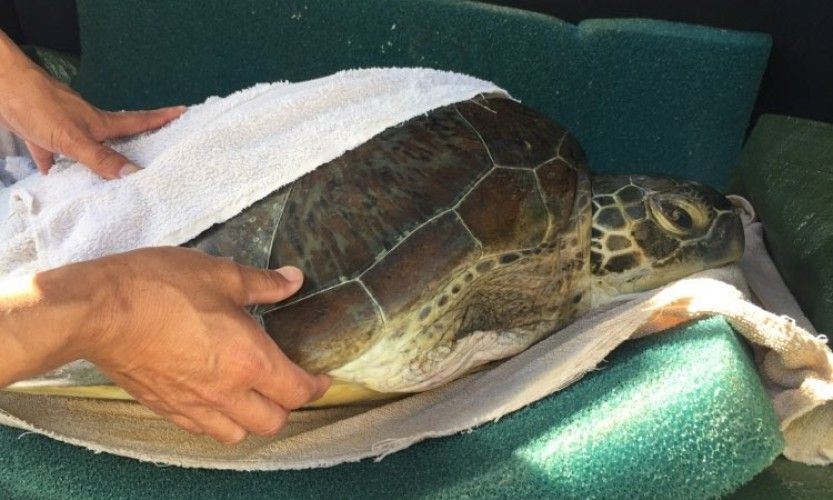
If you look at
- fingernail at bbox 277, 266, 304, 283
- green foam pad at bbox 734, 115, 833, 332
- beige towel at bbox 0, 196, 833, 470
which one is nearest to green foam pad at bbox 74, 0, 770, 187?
green foam pad at bbox 734, 115, 833, 332

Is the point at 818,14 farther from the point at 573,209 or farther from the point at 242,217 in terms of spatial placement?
the point at 242,217

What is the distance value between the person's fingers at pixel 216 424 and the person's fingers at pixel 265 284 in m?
0.12

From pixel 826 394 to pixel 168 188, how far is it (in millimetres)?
761

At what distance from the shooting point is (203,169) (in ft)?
2.90

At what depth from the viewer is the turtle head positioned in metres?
0.97

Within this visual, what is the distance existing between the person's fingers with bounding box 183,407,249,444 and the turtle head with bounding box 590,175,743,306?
52 centimetres

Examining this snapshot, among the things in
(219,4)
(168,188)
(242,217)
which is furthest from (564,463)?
(219,4)

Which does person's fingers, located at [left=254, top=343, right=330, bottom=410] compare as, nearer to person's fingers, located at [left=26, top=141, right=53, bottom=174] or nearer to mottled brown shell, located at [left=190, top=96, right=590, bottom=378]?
mottled brown shell, located at [left=190, top=96, right=590, bottom=378]

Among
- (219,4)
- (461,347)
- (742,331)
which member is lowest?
(461,347)

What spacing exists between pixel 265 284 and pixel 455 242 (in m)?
0.23

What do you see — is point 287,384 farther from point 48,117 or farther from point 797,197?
point 797,197

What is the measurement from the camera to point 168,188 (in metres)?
0.88

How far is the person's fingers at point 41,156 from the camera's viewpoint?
1.00 m

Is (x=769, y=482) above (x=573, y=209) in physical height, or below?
below
